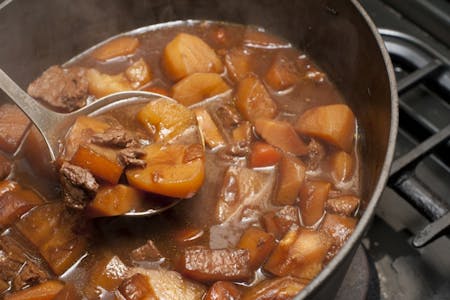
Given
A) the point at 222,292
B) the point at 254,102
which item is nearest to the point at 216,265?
the point at 222,292

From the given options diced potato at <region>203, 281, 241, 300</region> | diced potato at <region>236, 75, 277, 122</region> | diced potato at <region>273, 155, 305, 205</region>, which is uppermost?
diced potato at <region>236, 75, 277, 122</region>

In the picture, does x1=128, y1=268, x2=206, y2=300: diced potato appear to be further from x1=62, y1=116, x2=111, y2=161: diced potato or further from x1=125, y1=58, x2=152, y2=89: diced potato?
x1=125, y1=58, x2=152, y2=89: diced potato

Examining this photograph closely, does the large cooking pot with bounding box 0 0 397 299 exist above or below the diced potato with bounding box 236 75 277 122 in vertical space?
above

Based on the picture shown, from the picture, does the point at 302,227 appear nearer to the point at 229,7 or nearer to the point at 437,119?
the point at 437,119

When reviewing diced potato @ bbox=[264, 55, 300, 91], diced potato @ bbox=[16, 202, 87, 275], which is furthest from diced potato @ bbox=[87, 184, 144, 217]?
diced potato @ bbox=[264, 55, 300, 91]

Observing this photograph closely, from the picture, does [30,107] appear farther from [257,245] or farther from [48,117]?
[257,245]

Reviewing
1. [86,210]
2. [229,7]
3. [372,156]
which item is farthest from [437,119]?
[86,210]
